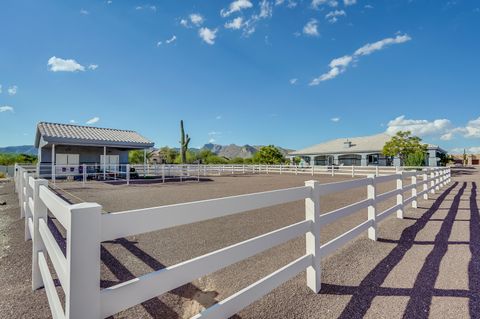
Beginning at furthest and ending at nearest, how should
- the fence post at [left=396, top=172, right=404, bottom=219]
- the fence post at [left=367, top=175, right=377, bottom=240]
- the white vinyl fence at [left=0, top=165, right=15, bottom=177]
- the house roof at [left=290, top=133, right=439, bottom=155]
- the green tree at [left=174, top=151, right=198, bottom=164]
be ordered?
the green tree at [left=174, top=151, right=198, bottom=164]
the house roof at [left=290, top=133, right=439, bottom=155]
the white vinyl fence at [left=0, top=165, right=15, bottom=177]
the fence post at [left=396, top=172, right=404, bottom=219]
the fence post at [left=367, top=175, right=377, bottom=240]

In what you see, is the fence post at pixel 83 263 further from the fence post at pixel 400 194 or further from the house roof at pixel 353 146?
the house roof at pixel 353 146

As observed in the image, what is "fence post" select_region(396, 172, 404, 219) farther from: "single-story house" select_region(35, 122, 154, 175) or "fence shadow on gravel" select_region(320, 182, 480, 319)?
"single-story house" select_region(35, 122, 154, 175)

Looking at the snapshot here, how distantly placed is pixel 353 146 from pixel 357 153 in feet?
7.95

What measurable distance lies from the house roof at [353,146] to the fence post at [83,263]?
37.0 m

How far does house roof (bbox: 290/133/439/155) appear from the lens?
34606mm

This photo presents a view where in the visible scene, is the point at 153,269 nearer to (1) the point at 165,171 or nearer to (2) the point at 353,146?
(1) the point at 165,171

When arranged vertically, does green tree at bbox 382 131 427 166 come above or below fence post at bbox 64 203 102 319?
above

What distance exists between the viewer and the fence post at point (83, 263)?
48.6 inches

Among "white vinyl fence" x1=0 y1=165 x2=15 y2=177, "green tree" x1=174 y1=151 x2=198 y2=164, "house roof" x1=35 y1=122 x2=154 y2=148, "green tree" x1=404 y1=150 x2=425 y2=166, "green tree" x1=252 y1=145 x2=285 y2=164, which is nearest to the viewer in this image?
"house roof" x1=35 y1=122 x2=154 y2=148

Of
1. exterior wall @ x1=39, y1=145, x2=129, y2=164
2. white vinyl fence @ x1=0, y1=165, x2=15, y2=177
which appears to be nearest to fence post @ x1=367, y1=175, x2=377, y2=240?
exterior wall @ x1=39, y1=145, x2=129, y2=164

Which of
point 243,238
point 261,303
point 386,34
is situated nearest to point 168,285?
point 261,303

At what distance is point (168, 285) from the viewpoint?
1.61 m

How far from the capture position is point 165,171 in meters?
19.5

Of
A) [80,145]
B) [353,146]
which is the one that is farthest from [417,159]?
[80,145]
